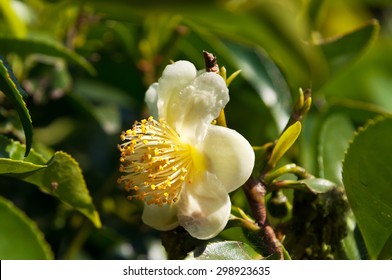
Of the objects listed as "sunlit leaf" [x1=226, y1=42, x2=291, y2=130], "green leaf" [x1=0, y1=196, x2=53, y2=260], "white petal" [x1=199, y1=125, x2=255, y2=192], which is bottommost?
"sunlit leaf" [x1=226, y1=42, x2=291, y2=130]

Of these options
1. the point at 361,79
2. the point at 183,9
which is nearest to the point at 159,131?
the point at 183,9

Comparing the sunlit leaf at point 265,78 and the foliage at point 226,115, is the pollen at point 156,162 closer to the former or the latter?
the foliage at point 226,115

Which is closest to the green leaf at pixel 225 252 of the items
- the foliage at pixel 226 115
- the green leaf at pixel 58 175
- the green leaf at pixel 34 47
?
the foliage at pixel 226 115

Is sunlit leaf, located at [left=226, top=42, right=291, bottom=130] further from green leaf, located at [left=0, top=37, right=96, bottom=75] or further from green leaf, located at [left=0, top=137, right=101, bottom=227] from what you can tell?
green leaf, located at [left=0, top=137, right=101, bottom=227]

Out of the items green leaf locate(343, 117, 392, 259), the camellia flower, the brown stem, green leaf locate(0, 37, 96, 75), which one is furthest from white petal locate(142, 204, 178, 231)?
green leaf locate(0, 37, 96, 75)

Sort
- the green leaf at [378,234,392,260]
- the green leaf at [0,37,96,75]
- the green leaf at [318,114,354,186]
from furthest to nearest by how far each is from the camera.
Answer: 1. the green leaf at [0,37,96,75]
2. the green leaf at [318,114,354,186]
3. the green leaf at [378,234,392,260]
